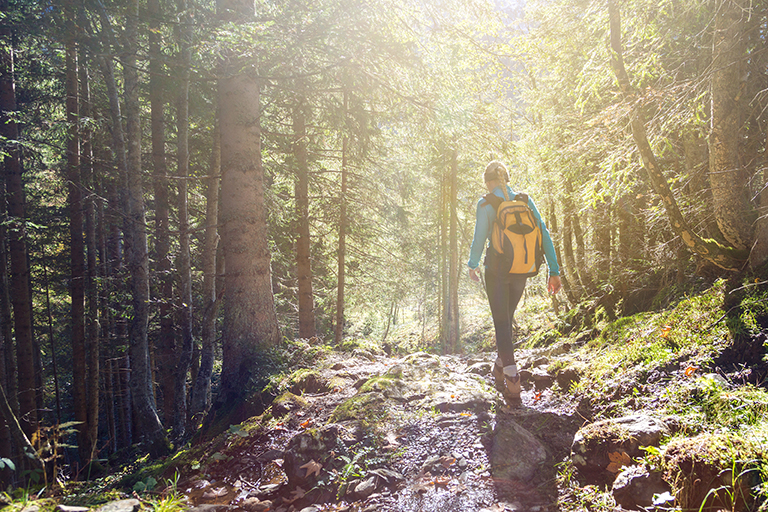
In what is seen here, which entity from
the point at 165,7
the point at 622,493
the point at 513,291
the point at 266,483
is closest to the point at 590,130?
the point at 513,291

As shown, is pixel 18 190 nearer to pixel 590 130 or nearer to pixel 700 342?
pixel 590 130

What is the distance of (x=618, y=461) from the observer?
258cm

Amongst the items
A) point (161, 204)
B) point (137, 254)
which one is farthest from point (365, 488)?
point (161, 204)

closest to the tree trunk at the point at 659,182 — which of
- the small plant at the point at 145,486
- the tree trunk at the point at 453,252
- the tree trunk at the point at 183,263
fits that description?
the small plant at the point at 145,486

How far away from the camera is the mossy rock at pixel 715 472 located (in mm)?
1986

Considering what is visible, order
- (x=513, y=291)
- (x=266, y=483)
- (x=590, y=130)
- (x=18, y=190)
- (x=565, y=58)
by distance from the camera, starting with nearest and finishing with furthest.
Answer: (x=266, y=483) < (x=513, y=291) < (x=590, y=130) < (x=565, y=58) < (x=18, y=190)

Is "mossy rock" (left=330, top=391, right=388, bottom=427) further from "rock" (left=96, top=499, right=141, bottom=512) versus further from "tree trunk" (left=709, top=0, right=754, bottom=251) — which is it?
"tree trunk" (left=709, top=0, right=754, bottom=251)

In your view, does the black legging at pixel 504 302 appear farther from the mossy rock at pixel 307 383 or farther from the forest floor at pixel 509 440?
the mossy rock at pixel 307 383

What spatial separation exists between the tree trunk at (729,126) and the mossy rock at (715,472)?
342 cm

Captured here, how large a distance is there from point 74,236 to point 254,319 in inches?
285

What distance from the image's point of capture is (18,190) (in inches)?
357

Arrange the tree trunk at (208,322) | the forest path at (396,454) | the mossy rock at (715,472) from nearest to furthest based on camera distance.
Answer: the mossy rock at (715,472)
the forest path at (396,454)
the tree trunk at (208,322)

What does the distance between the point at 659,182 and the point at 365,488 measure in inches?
185

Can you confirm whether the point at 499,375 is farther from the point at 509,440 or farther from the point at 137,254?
the point at 137,254
